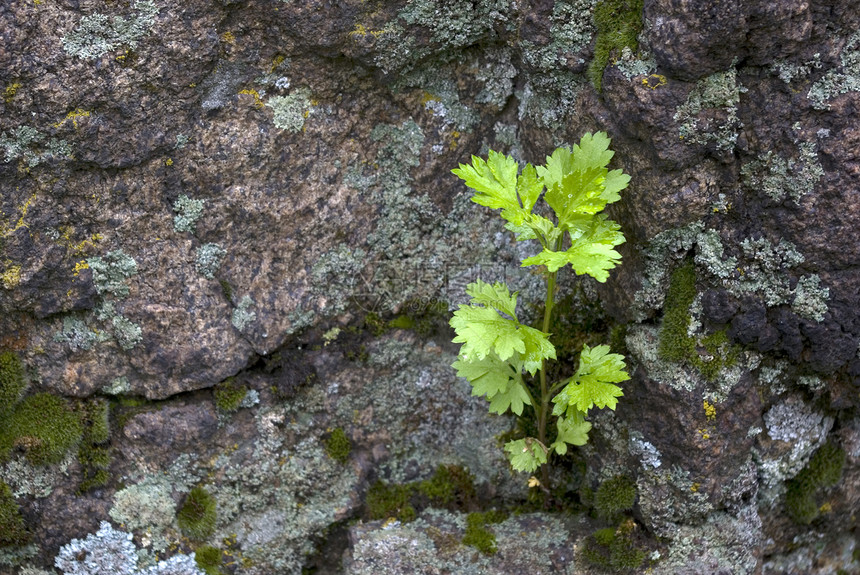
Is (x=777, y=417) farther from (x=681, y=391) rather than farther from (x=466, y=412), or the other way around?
(x=466, y=412)

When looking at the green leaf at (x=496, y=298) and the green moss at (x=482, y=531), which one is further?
the green moss at (x=482, y=531)

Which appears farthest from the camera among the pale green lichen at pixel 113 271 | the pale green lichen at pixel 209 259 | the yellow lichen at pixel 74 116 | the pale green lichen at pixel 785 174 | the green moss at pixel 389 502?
the green moss at pixel 389 502

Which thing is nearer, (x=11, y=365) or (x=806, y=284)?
(x=806, y=284)

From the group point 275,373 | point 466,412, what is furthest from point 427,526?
point 275,373

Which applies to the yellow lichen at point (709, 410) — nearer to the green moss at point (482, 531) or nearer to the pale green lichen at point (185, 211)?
the green moss at point (482, 531)

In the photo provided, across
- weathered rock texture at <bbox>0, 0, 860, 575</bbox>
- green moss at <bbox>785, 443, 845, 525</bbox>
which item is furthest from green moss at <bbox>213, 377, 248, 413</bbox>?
Result: green moss at <bbox>785, 443, 845, 525</bbox>

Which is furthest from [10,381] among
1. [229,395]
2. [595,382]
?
[595,382]

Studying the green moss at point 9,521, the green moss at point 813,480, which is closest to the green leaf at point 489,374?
the green moss at point 813,480

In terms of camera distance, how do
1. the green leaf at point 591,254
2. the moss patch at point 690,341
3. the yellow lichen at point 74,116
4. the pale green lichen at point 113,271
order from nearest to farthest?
the green leaf at point 591,254 → the yellow lichen at point 74,116 → the moss patch at point 690,341 → the pale green lichen at point 113,271
